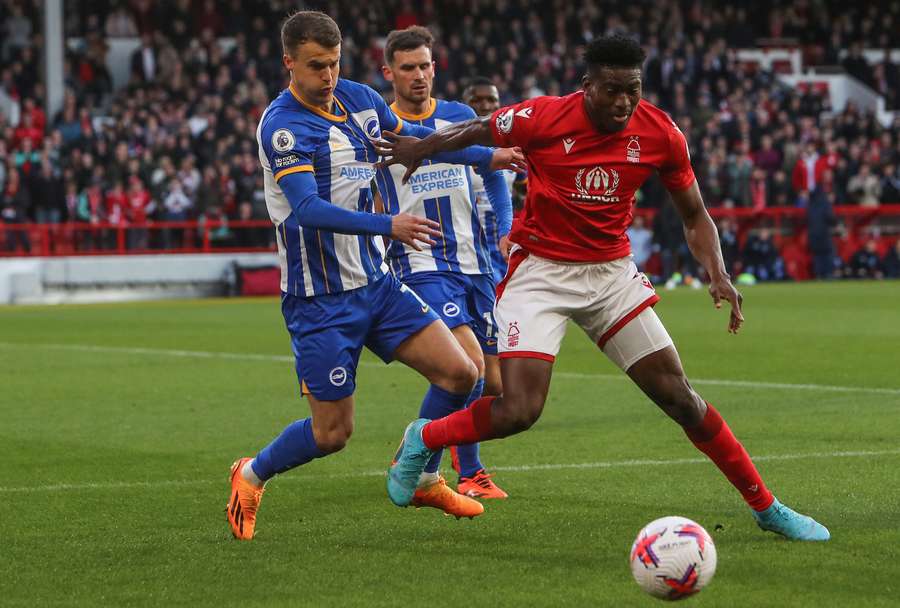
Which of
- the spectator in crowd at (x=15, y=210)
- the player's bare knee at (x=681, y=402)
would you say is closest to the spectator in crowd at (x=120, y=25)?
the spectator in crowd at (x=15, y=210)

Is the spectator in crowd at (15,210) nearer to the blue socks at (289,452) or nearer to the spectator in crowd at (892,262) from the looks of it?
the spectator in crowd at (892,262)

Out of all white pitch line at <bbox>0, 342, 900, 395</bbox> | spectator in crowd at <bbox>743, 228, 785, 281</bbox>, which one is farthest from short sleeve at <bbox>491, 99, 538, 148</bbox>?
spectator in crowd at <bbox>743, 228, 785, 281</bbox>

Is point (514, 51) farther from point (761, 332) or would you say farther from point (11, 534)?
point (11, 534)

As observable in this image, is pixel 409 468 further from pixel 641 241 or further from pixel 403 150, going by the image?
pixel 641 241

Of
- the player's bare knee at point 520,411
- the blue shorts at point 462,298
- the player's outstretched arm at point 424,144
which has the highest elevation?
the player's outstretched arm at point 424,144

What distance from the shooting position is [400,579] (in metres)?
5.75

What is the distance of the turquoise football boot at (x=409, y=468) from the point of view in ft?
21.9

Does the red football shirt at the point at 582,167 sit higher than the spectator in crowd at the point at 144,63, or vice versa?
the spectator in crowd at the point at 144,63

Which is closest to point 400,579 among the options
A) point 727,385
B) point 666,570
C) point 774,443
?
point 666,570

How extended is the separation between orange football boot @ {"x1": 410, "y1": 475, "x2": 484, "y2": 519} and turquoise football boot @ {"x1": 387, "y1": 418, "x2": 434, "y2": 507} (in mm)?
248

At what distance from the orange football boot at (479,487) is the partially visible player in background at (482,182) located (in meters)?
1.54

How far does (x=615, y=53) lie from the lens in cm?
608

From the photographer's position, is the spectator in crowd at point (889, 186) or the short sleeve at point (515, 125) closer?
the short sleeve at point (515, 125)

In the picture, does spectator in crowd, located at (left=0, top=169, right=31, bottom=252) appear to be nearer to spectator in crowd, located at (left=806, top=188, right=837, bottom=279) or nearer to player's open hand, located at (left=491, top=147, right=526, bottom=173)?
spectator in crowd, located at (left=806, top=188, right=837, bottom=279)
